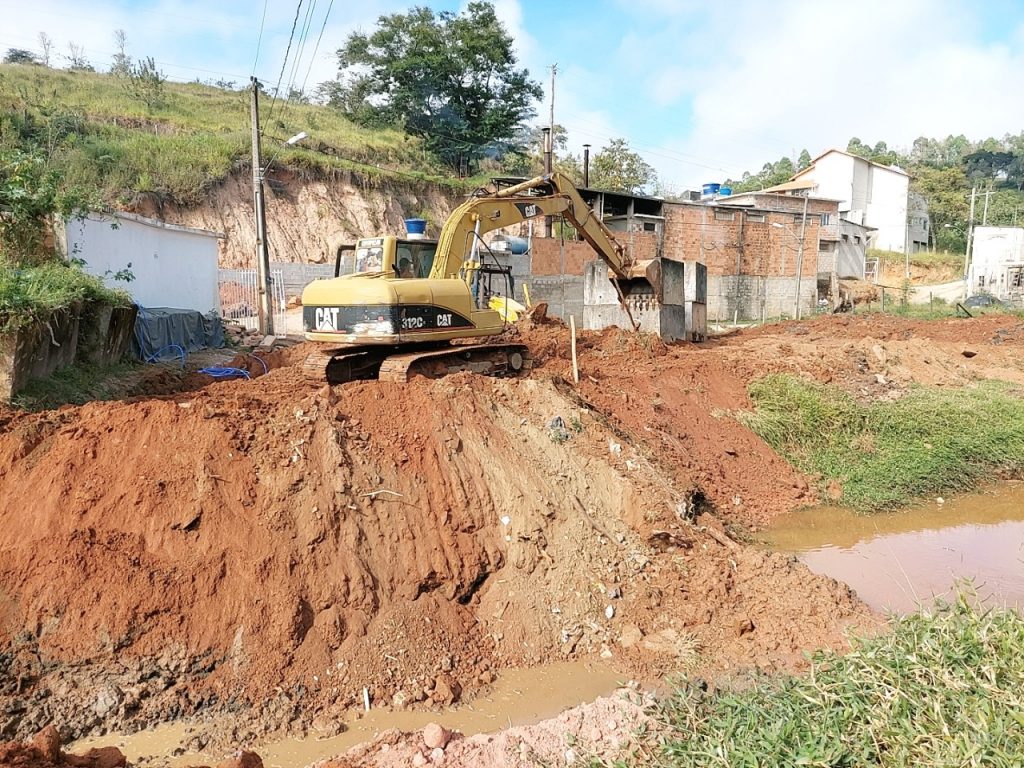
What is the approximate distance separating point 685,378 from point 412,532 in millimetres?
6388

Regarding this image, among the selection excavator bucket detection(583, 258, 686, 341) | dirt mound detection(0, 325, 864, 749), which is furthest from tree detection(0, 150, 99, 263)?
excavator bucket detection(583, 258, 686, 341)

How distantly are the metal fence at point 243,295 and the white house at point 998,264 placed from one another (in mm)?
29446

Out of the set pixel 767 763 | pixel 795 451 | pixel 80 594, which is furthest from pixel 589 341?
pixel 767 763

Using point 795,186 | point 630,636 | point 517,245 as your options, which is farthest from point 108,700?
point 795,186

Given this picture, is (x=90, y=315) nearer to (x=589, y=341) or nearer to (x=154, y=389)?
(x=154, y=389)

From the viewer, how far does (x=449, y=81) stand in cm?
3447

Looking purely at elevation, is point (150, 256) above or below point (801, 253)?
below

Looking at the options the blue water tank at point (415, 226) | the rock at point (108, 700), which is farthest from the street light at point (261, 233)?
the rock at point (108, 700)

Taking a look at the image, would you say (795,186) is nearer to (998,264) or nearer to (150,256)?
(998,264)

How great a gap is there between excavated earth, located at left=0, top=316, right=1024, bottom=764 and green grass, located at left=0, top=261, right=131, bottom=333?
1384 millimetres

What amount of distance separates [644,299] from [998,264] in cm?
3030

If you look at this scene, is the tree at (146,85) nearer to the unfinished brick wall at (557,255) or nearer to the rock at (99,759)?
the unfinished brick wall at (557,255)

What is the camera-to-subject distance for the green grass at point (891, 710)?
2992mm

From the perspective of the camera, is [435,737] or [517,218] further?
[517,218]
